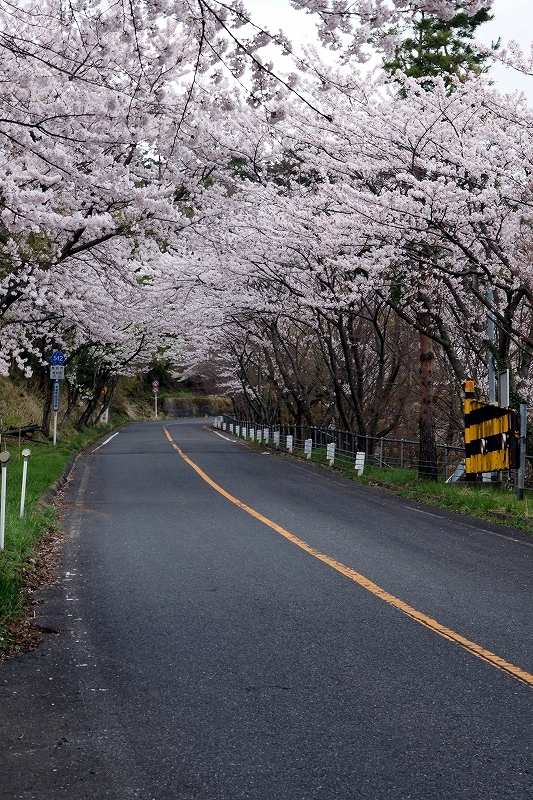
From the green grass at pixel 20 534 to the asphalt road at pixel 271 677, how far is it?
0.31 metres

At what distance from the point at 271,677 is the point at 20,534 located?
208 inches

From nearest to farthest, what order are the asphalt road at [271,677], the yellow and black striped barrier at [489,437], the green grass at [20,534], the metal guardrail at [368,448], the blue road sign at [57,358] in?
the asphalt road at [271,677] < the green grass at [20,534] < the yellow and black striped barrier at [489,437] < the metal guardrail at [368,448] < the blue road sign at [57,358]

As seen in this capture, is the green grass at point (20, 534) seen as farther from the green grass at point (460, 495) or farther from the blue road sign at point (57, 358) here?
the green grass at point (460, 495)

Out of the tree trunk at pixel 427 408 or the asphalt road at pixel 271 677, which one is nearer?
the asphalt road at pixel 271 677

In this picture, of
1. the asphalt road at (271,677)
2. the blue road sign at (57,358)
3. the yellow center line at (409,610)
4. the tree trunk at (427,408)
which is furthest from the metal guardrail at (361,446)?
the asphalt road at (271,677)

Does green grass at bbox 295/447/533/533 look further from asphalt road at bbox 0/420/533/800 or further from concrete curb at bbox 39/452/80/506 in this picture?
concrete curb at bbox 39/452/80/506

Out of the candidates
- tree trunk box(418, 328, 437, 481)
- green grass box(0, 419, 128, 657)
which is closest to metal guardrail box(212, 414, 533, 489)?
tree trunk box(418, 328, 437, 481)

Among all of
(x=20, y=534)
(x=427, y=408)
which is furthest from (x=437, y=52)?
(x=20, y=534)

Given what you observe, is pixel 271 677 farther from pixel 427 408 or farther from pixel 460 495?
pixel 427 408

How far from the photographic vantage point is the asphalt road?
3613mm

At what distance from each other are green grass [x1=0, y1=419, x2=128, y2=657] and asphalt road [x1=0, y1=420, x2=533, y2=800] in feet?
1.01

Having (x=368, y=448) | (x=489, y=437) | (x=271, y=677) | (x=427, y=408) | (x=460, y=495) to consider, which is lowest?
(x=271, y=677)

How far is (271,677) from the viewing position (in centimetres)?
494

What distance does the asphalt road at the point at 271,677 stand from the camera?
361cm
